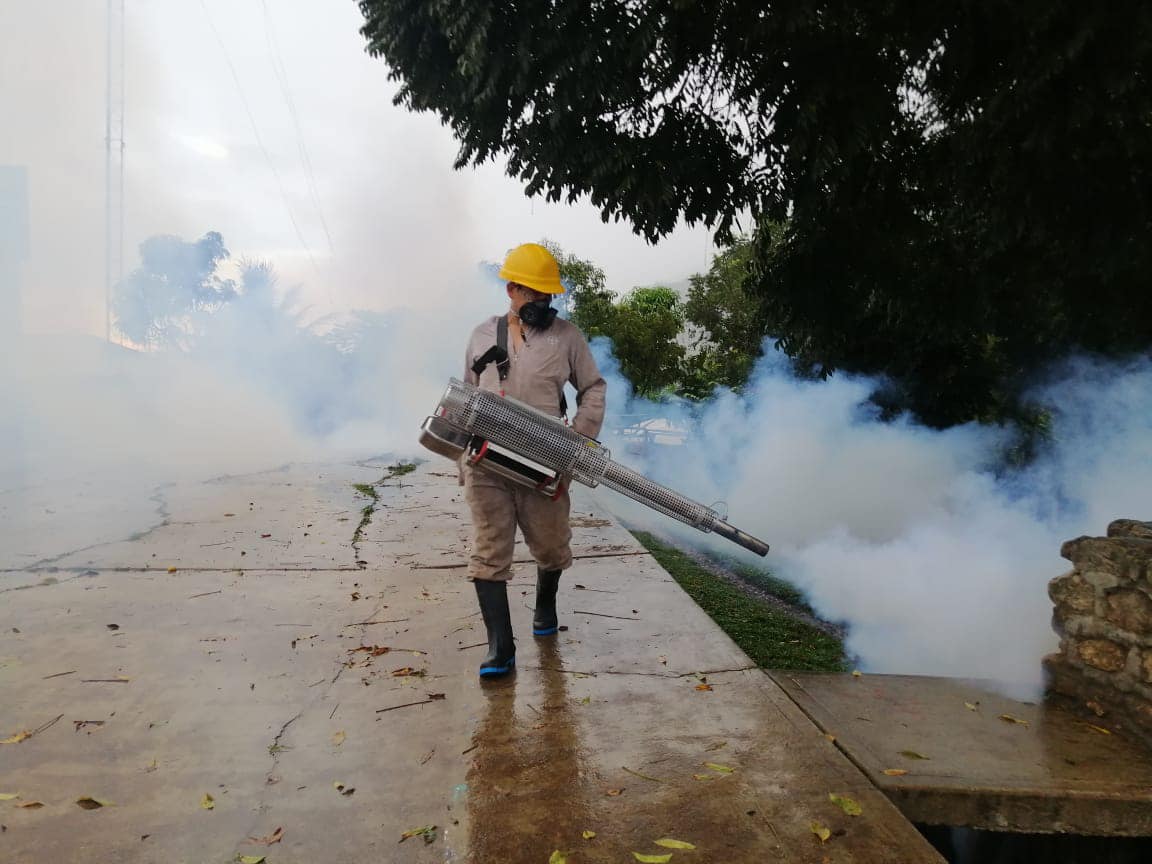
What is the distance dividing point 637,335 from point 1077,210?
20489mm

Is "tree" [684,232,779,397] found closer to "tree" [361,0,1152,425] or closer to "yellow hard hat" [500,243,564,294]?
"tree" [361,0,1152,425]

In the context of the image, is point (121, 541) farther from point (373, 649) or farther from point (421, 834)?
point (421, 834)

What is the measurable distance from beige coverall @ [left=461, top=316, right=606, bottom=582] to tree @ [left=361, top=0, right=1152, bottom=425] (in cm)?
97

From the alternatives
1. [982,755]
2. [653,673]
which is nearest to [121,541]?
[653,673]

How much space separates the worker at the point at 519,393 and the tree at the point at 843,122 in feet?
2.73

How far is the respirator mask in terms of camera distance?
3.51 metres

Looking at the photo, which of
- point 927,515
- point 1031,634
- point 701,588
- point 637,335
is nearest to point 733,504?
point 927,515

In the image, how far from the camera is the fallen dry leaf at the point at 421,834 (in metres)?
2.23

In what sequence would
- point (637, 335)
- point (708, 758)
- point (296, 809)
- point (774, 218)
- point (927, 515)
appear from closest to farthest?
1. point (296, 809)
2. point (708, 758)
3. point (774, 218)
4. point (927, 515)
5. point (637, 335)

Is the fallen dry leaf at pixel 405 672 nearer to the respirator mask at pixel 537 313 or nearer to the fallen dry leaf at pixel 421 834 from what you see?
the fallen dry leaf at pixel 421 834

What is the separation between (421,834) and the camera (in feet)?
7.40

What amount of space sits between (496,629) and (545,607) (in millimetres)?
564

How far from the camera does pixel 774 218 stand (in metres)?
4.55

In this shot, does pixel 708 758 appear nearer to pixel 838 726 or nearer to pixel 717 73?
pixel 838 726
